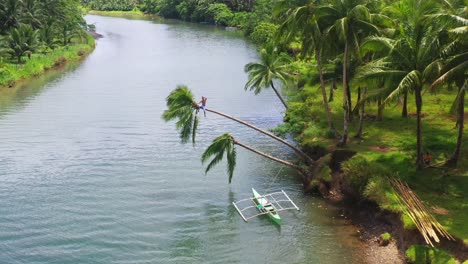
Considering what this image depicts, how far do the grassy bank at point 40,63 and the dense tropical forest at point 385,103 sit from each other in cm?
3771

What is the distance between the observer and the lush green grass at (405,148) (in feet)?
87.4

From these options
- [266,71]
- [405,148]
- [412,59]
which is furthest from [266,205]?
[266,71]

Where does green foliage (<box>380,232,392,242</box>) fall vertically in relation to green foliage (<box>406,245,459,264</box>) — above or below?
below

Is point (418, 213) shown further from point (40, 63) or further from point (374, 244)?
point (40, 63)

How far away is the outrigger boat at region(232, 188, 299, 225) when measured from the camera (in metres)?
29.0

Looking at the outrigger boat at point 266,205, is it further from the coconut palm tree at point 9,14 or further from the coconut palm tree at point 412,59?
the coconut palm tree at point 9,14

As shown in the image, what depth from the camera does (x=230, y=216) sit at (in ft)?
96.1

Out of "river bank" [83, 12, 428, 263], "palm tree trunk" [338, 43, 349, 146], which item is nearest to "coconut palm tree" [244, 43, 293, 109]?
"palm tree trunk" [338, 43, 349, 146]

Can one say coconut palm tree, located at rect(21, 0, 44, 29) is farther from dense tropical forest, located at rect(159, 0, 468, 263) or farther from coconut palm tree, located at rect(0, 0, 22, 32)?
dense tropical forest, located at rect(159, 0, 468, 263)

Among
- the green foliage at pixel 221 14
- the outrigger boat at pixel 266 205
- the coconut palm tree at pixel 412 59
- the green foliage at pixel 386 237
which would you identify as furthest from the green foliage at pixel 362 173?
the green foliage at pixel 221 14

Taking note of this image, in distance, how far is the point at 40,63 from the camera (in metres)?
74.1

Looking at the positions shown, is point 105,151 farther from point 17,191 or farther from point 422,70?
point 422,70

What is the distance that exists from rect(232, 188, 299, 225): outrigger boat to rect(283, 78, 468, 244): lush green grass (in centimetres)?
478

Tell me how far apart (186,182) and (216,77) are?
4000 cm
